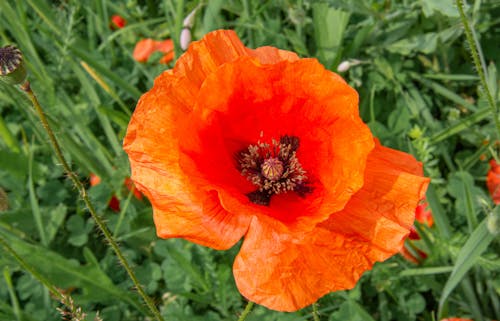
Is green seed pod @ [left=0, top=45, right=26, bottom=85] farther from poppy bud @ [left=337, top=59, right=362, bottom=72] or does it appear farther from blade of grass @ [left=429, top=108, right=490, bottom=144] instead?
blade of grass @ [left=429, top=108, right=490, bottom=144]

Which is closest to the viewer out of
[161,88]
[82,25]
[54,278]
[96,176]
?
Result: [161,88]

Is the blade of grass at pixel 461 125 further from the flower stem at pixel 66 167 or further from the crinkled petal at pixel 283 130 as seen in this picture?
the flower stem at pixel 66 167

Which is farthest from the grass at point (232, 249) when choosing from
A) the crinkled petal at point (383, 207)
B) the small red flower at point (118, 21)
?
the crinkled petal at point (383, 207)

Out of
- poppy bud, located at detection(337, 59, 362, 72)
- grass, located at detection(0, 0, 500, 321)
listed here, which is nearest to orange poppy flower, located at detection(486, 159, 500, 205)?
grass, located at detection(0, 0, 500, 321)

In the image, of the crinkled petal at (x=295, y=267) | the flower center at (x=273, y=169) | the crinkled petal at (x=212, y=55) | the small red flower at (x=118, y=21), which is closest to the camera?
the crinkled petal at (x=295, y=267)

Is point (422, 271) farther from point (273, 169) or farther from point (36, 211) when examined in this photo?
point (36, 211)

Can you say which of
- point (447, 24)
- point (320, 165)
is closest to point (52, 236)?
point (320, 165)

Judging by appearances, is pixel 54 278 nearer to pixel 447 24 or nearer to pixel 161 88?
pixel 161 88
